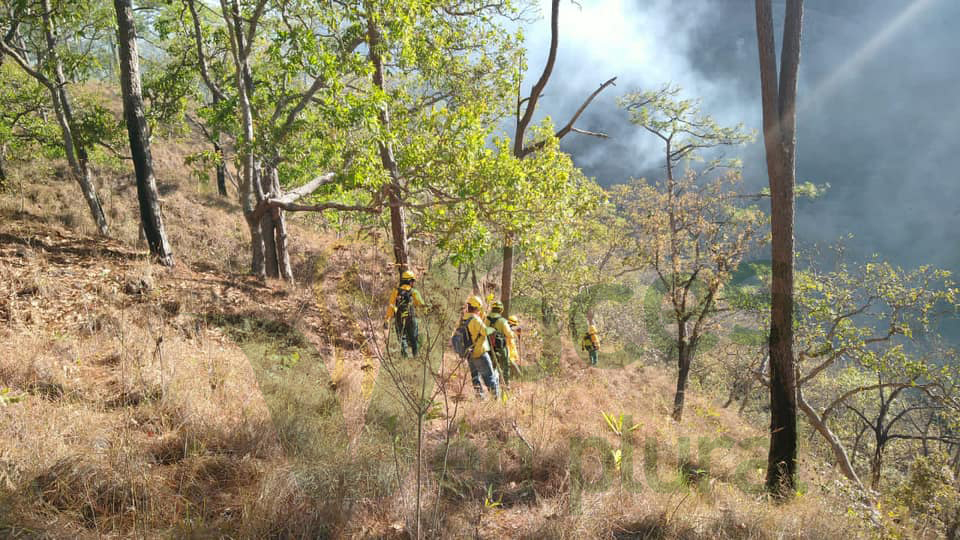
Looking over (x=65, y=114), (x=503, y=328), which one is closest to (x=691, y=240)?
(x=503, y=328)

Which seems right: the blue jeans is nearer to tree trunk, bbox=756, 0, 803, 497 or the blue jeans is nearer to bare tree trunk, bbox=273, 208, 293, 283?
tree trunk, bbox=756, 0, 803, 497

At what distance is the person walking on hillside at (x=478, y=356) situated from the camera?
24.0 ft

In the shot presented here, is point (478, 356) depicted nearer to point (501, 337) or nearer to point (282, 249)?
point (501, 337)

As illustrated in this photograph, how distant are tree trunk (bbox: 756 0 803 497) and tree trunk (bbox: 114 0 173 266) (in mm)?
10874

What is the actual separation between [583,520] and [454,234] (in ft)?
20.3

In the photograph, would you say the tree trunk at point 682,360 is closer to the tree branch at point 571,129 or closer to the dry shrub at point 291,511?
the tree branch at point 571,129

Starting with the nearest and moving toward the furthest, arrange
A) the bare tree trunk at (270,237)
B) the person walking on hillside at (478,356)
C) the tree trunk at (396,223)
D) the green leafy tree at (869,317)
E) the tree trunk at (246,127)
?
1. the person walking on hillside at (478,356)
2. the tree trunk at (246,127)
3. the tree trunk at (396,223)
4. the green leafy tree at (869,317)
5. the bare tree trunk at (270,237)

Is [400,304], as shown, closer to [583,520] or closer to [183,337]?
[183,337]

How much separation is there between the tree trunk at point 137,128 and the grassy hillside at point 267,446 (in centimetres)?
88

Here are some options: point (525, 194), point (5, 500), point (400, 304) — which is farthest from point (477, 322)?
point (5, 500)

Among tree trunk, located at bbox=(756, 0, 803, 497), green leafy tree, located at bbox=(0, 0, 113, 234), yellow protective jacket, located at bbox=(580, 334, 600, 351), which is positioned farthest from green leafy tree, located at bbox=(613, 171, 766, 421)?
green leafy tree, located at bbox=(0, 0, 113, 234)

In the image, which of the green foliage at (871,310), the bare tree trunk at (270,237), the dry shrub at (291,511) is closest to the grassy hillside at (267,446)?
the dry shrub at (291,511)

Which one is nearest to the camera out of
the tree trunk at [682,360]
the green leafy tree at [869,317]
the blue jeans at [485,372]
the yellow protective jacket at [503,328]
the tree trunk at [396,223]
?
the blue jeans at [485,372]

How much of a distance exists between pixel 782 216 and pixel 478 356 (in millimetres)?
5163
